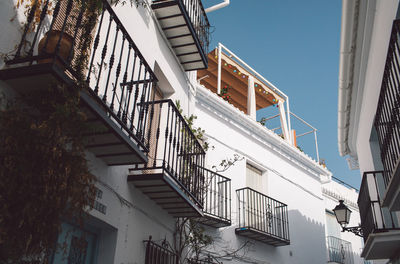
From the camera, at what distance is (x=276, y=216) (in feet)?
36.7

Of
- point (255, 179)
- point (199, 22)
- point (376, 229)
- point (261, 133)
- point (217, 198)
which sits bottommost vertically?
point (376, 229)

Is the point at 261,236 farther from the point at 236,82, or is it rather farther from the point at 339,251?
the point at 236,82

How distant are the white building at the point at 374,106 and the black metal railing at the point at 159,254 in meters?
3.35

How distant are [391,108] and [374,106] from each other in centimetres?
171

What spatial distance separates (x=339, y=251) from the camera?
45.8 ft

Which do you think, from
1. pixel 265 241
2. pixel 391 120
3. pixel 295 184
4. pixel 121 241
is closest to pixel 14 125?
pixel 121 241

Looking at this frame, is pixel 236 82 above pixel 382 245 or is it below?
above

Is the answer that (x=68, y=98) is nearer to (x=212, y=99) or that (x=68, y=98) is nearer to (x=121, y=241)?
(x=121, y=241)

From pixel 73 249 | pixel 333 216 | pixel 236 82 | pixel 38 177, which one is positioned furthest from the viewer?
pixel 333 216

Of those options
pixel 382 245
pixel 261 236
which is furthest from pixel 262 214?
pixel 382 245

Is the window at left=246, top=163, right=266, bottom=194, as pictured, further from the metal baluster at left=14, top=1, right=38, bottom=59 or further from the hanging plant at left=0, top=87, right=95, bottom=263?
the metal baluster at left=14, top=1, right=38, bottom=59

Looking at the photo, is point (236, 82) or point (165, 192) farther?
point (236, 82)

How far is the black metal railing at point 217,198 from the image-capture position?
895 cm

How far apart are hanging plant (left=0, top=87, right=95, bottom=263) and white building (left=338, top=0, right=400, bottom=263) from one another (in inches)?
129
